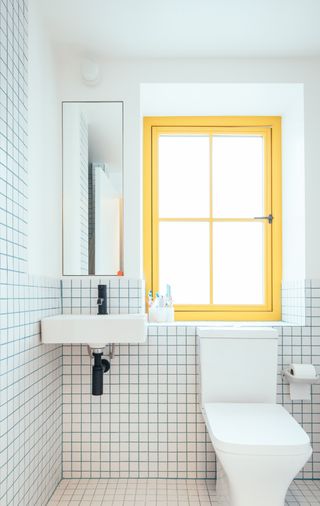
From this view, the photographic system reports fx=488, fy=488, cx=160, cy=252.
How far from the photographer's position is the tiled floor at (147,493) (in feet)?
7.57

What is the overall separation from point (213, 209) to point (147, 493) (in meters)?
1.64

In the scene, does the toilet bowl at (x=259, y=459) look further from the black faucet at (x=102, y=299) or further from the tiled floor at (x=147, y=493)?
the black faucet at (x=102, y=299)

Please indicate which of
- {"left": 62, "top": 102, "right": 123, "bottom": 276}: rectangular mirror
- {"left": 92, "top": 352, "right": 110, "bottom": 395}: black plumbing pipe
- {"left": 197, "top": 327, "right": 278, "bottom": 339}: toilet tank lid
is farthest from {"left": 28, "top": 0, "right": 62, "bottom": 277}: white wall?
{"left": 197, "top": 327, "right": 278, "bottom": 339}: toilet tank lid

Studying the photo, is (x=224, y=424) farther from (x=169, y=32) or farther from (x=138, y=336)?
(x=169, y=32)

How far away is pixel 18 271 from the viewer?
1.91 metres

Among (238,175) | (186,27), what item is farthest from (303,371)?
(186,27)

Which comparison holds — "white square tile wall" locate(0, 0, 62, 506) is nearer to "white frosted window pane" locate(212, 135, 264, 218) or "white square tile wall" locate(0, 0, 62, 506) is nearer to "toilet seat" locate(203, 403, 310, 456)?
"toilet seat" locate(203, 403, 310, 456)

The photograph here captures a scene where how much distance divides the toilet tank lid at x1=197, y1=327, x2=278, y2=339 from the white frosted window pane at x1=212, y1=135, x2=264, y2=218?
0.88 m

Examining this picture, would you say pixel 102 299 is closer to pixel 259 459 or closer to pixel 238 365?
pixel 238 365

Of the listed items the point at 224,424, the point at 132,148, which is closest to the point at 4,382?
the point at 224,424

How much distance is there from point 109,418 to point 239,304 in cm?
103

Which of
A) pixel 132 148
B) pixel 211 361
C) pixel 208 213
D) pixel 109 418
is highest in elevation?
pixel 132 148

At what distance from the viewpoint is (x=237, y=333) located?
2.41 meters

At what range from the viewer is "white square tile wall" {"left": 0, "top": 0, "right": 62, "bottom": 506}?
1752mm
